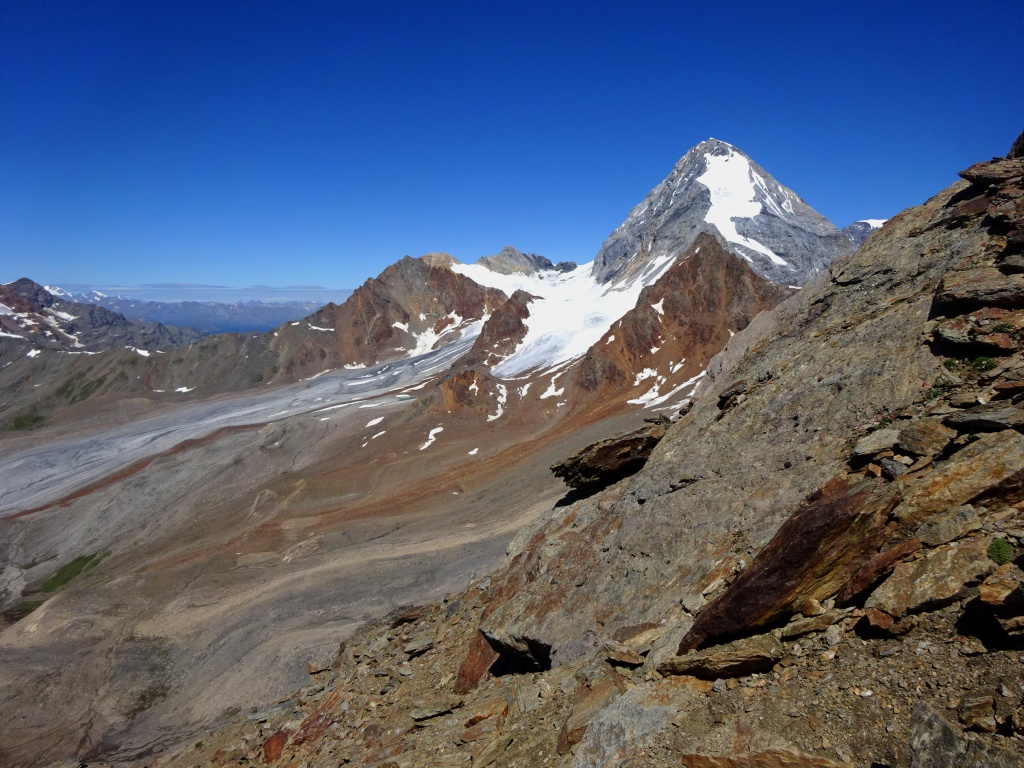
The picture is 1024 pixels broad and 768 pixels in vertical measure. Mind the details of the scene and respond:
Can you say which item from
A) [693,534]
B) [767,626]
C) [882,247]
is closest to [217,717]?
[693,534]

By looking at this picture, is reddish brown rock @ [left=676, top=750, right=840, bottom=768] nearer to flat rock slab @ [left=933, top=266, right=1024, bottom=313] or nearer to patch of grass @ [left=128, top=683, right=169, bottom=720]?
flat rock slab @ [left=933, top=266, right=1024, bottom=313]

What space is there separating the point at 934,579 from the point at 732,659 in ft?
9.18

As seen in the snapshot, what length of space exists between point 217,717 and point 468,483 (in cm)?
2732

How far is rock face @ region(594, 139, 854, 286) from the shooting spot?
126 metres

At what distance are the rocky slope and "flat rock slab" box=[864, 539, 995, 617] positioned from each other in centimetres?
3

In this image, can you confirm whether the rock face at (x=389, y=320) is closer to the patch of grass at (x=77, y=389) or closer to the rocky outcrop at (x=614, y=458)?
the patch of grass at (x=77, y=389)

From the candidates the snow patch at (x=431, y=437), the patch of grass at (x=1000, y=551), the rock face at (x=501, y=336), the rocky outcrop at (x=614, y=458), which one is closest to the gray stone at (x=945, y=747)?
the patch of grass at (x=1000, y=551)

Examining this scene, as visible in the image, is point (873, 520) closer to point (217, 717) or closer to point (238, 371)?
point (217, 717)

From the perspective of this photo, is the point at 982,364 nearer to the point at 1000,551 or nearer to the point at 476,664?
the point at 1000,551

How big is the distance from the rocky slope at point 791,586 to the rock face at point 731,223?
111m

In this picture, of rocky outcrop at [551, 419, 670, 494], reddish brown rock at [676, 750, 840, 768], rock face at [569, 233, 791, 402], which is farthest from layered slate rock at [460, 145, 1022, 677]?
rock face at [569, 233, 791, 402]

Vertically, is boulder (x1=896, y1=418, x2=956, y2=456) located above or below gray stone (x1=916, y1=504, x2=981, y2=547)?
above

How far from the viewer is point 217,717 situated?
27000mm

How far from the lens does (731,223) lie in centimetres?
13512
